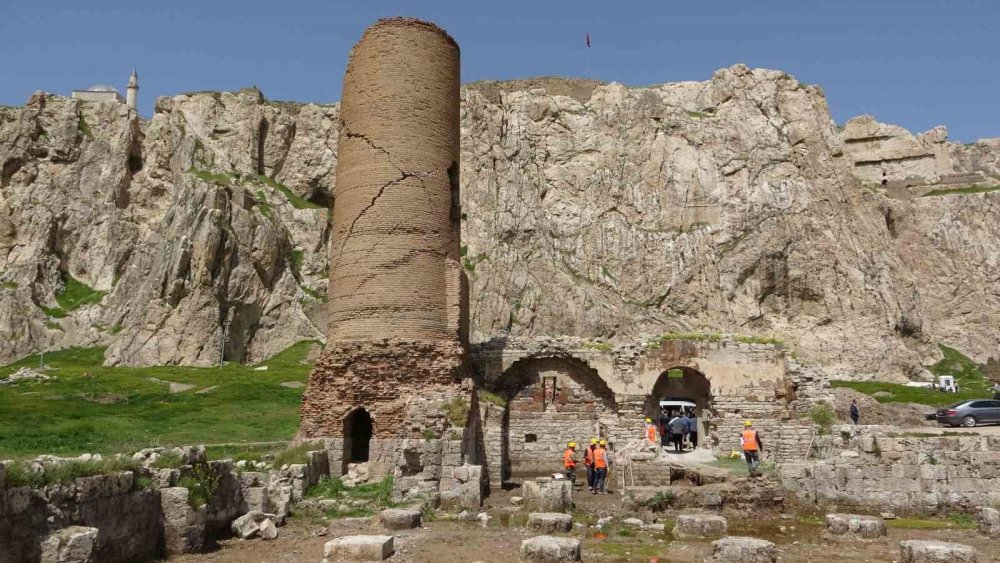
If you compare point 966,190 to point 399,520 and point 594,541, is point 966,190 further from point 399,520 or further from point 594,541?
point 399,520

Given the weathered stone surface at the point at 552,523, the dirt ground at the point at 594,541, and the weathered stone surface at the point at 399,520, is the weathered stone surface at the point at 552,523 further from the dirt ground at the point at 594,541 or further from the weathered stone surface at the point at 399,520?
the weathered stone surface at the point at 399,520

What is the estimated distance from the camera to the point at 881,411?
28297 mm

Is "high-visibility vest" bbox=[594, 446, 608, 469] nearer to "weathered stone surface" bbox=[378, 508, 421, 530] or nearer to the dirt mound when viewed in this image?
"weathered stone surface" bbox=[378, 508, 421, 530]

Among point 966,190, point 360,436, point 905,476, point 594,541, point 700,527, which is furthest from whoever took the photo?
point 966,190

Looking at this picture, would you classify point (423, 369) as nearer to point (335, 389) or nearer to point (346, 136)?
point (335, 389)

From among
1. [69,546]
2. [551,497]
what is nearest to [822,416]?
[551,497]

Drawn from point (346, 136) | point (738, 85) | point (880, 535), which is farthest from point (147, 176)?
point (880, 535)

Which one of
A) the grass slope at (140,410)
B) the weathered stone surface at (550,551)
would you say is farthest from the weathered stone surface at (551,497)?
the grass slope at (140,410)

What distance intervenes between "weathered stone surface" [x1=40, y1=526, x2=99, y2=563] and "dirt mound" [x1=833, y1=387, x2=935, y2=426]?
80.0 feet

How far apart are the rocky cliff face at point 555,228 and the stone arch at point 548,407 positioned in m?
27.9

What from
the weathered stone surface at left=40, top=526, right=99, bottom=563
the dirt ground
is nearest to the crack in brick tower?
the dirt ground

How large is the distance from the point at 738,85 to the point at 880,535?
54.9 metres

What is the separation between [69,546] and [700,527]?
29.0 feet

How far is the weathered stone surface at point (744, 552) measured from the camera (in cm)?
930
